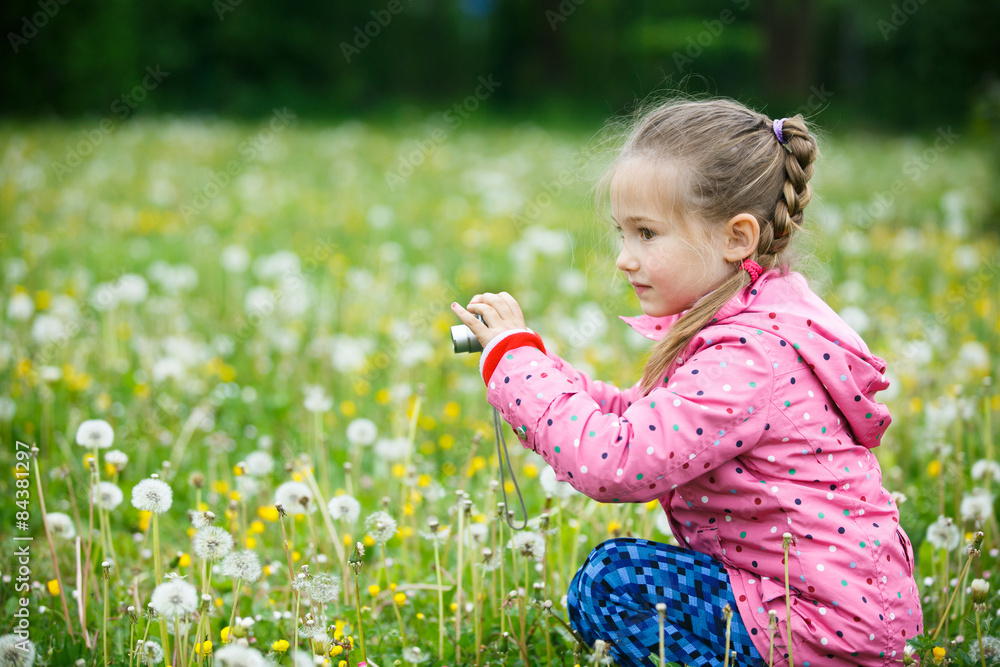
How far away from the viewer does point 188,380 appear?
3783mm

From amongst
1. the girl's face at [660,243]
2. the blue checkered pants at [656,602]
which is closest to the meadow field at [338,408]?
the blue checkered pants at [656,602]

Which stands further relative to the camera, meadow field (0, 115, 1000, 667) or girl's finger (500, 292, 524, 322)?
meadow field (0, 115, 1000, 667)

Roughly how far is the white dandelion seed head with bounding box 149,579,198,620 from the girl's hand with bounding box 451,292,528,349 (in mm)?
761

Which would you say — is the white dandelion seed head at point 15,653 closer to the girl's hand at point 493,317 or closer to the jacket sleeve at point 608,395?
the girl's hand at point 493,317

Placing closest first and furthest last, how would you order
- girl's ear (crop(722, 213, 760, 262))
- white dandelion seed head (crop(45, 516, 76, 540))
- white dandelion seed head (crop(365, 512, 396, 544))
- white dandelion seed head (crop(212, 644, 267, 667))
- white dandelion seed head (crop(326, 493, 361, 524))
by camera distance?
white dandelion seed head (crop(212, 644, 267, 667)) < girl's ear (crop(722, 213, 760, 262)) < white dandelion seed head (crop(365, 512, 396, 544)) < white dandelion seed head (crop(326, 493, 361, 524)) < white dandelion seed head (crop(45, 516, 76, 540))

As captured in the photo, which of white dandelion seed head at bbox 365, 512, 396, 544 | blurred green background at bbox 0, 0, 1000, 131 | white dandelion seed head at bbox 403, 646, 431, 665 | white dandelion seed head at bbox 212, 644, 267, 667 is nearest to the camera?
white dandelion seed head at bbox 212, 644, 267, 667

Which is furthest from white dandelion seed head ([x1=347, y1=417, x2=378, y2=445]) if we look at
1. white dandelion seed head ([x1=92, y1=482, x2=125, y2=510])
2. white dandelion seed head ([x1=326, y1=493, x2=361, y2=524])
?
A: white dandelion seed head ([x1=92, y1=482, x2=125, y2=510])

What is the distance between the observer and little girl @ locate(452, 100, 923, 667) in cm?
168

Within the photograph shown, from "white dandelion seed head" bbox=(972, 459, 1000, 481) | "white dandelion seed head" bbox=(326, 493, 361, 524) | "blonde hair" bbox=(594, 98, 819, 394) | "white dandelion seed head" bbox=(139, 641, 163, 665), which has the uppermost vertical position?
"blonde hair" bbox=(594, 98, 819, 394)

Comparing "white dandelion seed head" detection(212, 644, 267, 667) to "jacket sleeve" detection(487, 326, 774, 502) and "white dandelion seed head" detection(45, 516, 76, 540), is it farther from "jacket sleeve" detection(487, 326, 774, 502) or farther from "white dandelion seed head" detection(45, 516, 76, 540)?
"white dandelion seed head" detection(45, 516, 76, 540)

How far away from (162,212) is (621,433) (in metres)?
6.39

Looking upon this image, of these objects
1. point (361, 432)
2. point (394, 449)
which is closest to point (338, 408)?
point (394, 449)

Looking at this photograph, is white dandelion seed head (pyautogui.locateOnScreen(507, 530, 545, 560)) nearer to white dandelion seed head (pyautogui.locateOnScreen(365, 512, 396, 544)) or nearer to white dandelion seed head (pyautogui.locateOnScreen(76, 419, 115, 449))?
white dandelion seed head (pyautogui.locateOnScreen(365, 512, 396, 544))

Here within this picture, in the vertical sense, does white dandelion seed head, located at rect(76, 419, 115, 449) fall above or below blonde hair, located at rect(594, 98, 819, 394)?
below
